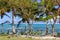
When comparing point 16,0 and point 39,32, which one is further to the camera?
point 39,32

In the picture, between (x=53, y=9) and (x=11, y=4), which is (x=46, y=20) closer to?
(x=53, y=9)

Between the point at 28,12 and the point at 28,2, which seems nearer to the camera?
the point at 28,2

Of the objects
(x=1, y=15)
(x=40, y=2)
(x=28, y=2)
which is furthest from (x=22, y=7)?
(x=1, y=15)

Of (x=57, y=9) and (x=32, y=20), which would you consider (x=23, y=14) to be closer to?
(x=32, y=20)

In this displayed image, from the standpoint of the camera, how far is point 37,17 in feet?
100

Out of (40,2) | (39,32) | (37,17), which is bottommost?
(39,32)

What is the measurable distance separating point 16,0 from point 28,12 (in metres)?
2.85

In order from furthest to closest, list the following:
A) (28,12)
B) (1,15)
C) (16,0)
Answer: (1,15) < (28,12) < (16,0)

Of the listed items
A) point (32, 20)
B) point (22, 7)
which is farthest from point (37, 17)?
point (22, 7)

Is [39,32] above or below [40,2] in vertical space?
below

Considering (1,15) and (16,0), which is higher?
(16,0)

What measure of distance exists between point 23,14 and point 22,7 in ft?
6.11

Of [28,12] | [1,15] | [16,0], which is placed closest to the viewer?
[16,0]

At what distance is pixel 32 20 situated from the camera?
29906mm
